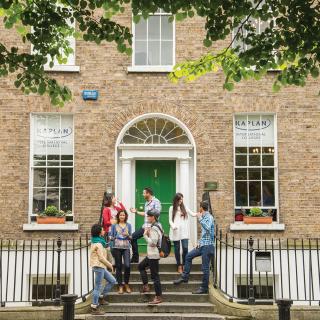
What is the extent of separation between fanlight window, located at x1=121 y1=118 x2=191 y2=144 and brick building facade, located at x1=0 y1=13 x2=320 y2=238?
0.27 metres

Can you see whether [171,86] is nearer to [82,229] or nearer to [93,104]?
[93,104]

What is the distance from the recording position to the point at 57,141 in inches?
572

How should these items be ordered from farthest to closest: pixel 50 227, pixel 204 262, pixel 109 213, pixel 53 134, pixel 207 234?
1. pixel 53 134
2. pixel 50 227
3. pixel 109 213
4. pixel 207 234
5. pixel 204 262

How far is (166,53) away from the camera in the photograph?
14781mm

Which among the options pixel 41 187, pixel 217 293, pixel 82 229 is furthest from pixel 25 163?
pixel 217 293

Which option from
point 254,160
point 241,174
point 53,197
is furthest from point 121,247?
point 254,160

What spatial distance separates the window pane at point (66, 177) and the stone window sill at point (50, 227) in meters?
1.09

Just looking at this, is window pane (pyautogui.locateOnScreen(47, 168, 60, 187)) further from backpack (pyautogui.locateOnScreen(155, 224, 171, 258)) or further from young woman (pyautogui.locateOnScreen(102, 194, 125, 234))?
backpack (pyautogui.locateOnScreen(155, 224, 171, 258))

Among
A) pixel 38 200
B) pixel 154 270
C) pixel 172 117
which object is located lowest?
pixel 154 270

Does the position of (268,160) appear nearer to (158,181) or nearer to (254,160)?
(254,160)

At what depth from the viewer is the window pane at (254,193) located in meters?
14.4

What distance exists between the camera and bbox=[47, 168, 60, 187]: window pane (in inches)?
570

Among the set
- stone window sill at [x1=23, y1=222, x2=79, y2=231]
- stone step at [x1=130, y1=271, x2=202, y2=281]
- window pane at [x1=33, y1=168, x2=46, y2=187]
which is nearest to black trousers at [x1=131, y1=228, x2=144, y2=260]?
stone step at [x1=130, y1=271, x2=202, y2=281]

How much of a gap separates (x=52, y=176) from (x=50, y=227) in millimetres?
1361
